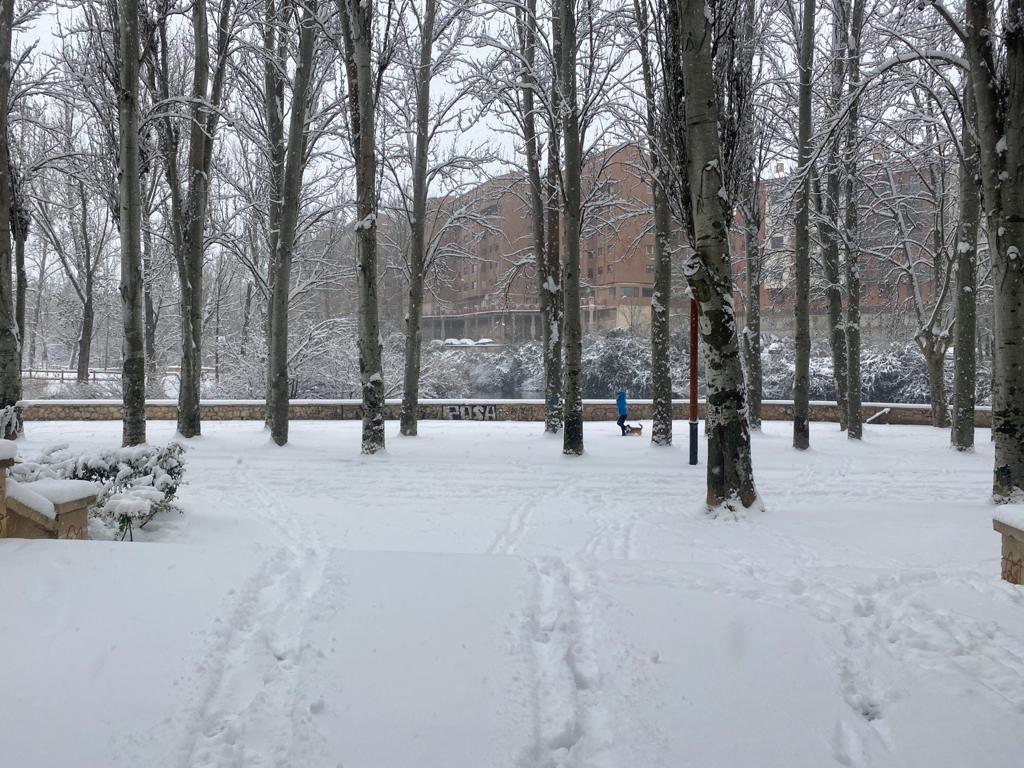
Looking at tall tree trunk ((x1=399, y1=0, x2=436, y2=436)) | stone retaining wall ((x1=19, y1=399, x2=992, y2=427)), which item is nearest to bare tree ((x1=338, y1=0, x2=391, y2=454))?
tall tree trunk ((x1=399, y1=0, x2=436, y2=436))

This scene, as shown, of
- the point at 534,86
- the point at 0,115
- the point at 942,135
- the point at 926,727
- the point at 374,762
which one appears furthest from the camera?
the point at 942,135

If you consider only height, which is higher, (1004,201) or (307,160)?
(307,160)

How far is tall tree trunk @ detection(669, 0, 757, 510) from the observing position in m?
6.50

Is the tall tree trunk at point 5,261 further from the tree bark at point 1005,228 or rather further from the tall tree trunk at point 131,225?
the tree bark at point 1005,228

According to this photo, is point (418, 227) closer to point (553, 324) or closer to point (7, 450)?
point (553, 324)

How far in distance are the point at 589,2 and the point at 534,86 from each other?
2892 mm

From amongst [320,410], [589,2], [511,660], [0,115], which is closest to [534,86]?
[589,2]

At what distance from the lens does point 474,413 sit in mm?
19953

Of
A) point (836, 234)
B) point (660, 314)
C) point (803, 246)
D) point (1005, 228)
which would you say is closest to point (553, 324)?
point (660, 314)

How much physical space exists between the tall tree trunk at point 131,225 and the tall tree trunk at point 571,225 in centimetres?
676

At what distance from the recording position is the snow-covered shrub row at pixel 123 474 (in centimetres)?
515

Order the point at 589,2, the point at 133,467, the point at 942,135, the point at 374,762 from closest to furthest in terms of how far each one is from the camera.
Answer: the point at 374,762 → the point at 133,467 → the point at 589,2 → the point at 942,135

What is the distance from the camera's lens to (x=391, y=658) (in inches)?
123

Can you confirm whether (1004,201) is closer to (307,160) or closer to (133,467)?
(133,467)
